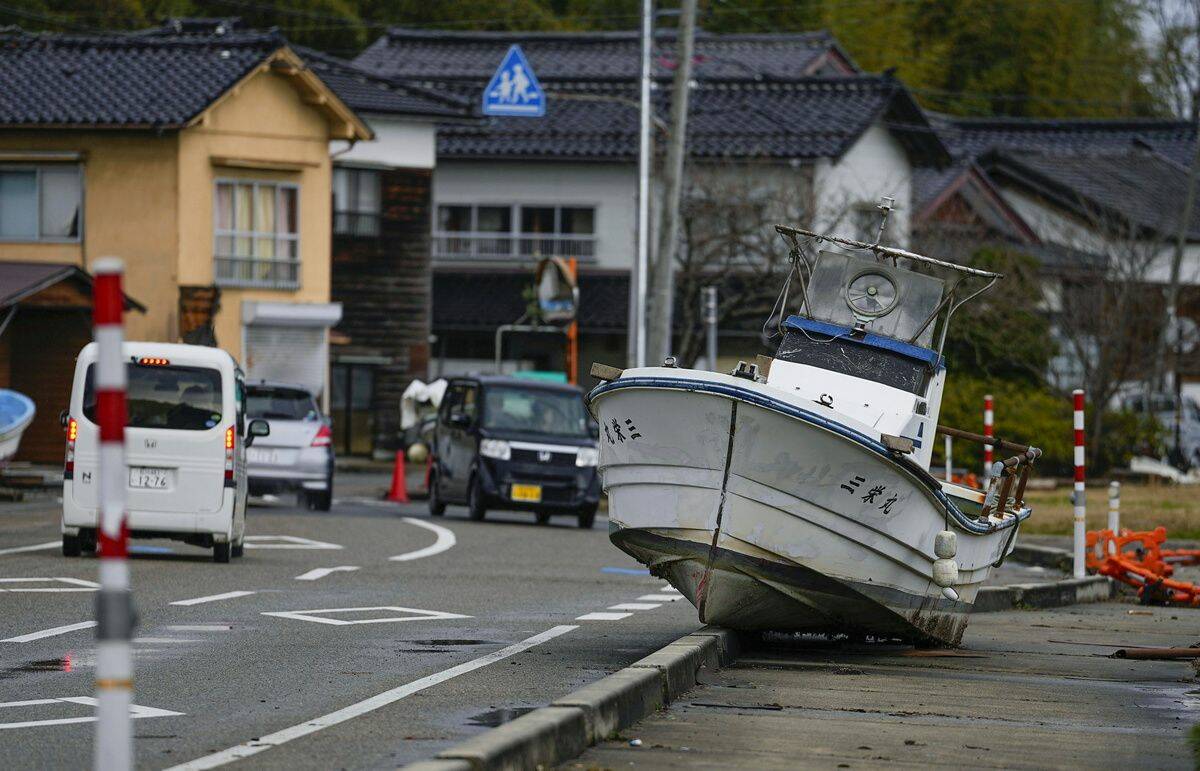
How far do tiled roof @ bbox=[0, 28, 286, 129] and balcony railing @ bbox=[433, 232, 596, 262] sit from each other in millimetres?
12249

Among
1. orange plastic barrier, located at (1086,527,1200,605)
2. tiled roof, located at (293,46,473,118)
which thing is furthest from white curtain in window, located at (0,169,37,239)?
orange plastic barrier, located at (1086,527,1200,605)

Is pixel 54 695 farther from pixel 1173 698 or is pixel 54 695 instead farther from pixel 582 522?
pixel 582 522

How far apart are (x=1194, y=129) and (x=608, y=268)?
71.8ft

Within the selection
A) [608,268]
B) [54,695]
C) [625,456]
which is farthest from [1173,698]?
[608,268]

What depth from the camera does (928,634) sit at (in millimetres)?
12109

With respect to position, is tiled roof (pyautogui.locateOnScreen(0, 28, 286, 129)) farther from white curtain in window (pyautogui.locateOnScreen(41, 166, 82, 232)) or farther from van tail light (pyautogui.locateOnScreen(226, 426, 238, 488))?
van tail light (pyautogui.locateOnScreen(226, 426, 238, 488))

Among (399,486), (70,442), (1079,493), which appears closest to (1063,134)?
(399,486)

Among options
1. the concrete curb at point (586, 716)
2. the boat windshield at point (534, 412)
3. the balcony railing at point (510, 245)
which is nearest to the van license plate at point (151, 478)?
the concrete curb at point (586, 716)

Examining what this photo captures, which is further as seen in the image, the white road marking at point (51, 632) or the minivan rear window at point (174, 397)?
the minivan rear window at point (174, 397)

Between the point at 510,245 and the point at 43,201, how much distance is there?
16.3 meters

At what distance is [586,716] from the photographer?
812 centimetres

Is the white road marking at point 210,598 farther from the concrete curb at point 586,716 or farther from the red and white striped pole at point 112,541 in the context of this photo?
the red and white striped pole at point 112,541

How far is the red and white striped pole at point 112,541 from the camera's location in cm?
538

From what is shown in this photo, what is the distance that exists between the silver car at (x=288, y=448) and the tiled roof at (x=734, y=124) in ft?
75.5
